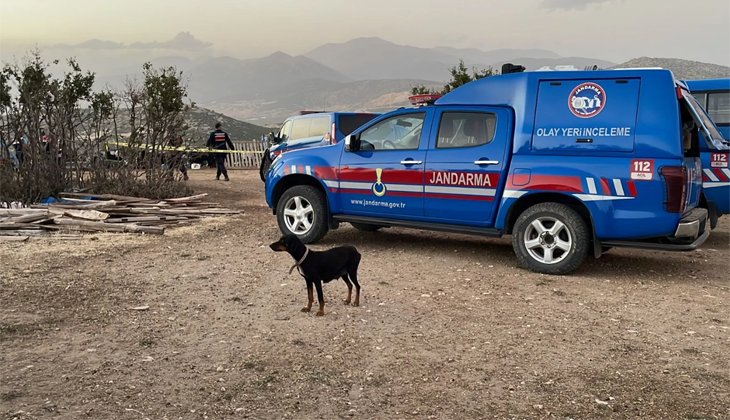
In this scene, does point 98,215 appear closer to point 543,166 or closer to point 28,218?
point 28,218

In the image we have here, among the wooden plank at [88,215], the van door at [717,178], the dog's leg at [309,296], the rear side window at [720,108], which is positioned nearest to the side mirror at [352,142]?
the dog's leg at [309,296]

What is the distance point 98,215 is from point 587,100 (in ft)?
23.6

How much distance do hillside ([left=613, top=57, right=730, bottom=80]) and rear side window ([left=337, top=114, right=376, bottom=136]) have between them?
18791 mm

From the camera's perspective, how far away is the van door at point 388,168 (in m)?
7.67

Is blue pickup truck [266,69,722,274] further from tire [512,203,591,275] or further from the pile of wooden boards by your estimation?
the pile of wooden boards

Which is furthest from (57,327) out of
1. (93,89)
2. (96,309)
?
(93,89)

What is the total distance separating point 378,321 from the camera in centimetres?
519

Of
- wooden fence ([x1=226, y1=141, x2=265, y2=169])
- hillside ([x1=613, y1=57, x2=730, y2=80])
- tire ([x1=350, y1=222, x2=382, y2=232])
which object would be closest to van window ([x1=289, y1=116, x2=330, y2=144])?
tire ([x1=350, y1=222, x2=382, y2=232])

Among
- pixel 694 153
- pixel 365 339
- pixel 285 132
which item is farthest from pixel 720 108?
pixel 285 132

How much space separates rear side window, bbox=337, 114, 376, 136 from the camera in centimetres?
1434

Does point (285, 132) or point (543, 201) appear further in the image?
point (285, 132)

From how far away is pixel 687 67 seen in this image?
3055 cm

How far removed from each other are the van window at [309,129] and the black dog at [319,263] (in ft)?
30.9

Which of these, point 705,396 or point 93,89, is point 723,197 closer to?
point 705,396
